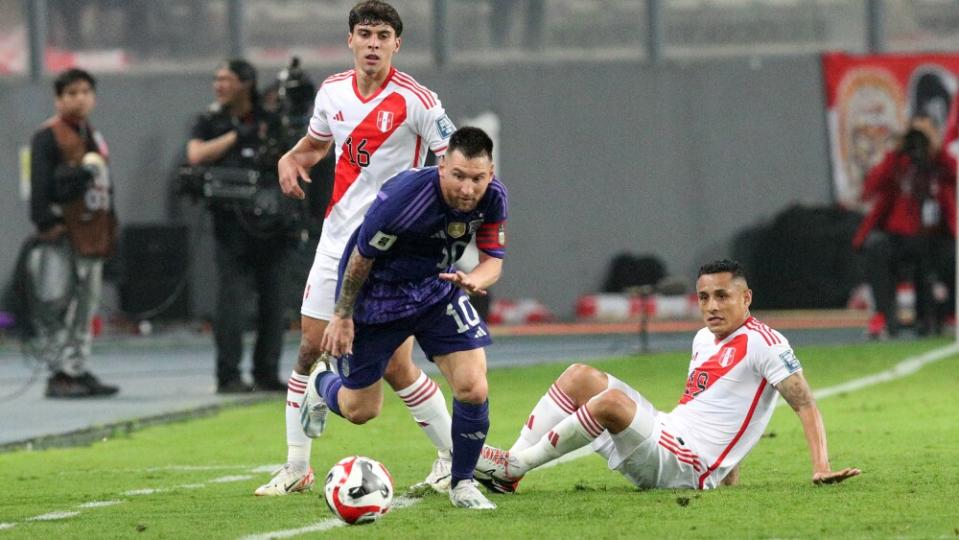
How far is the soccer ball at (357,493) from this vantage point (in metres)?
6.75

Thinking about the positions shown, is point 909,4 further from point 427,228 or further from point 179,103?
point 427,228

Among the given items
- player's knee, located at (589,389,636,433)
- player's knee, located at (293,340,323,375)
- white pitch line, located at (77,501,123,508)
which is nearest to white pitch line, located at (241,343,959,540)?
player's knee, located at (589,389,636,433)

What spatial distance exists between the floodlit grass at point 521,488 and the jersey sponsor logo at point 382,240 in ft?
3.58

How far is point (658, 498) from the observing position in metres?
7.45

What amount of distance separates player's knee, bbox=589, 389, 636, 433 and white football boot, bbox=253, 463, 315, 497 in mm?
1494

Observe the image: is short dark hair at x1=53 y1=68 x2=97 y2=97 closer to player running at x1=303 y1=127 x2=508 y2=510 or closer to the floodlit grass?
the floodlit grass

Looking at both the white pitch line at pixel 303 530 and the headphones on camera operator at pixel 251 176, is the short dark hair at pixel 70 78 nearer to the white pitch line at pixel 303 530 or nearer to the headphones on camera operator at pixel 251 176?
the headphones on camera operator at pixel 251 176

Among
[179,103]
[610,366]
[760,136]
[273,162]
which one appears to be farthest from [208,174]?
[760,136]

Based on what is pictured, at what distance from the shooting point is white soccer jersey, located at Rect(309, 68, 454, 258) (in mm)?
8117

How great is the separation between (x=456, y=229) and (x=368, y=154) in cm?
113

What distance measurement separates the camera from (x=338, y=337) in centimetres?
716

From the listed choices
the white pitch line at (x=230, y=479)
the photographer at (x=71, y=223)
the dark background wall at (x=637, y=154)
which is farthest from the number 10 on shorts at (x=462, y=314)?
the dark background wall at (x=637, y=154)

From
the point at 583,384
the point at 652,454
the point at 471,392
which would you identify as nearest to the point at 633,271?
the point at 583,384

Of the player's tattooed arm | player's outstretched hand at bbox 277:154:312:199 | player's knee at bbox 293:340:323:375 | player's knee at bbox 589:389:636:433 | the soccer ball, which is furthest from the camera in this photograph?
player's knee at bbox 293:340:323:375
